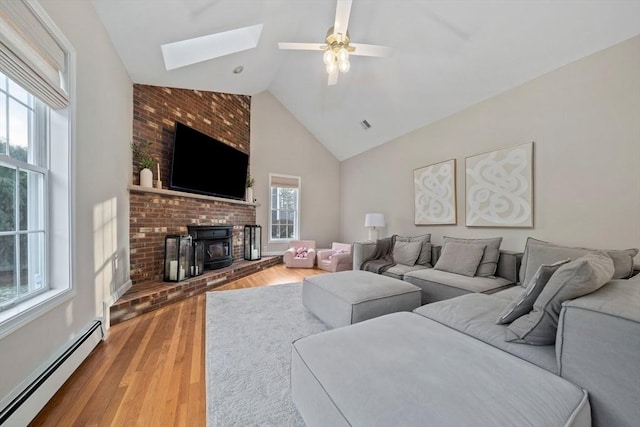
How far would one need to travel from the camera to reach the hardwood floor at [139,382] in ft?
4.48

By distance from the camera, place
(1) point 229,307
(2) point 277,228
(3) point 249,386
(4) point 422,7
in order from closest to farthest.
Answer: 1. (3) point 249,386
2. (4) point 422,7
3. (1) point 229,307
4. (2) point 277,228

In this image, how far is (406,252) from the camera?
3.87 meters

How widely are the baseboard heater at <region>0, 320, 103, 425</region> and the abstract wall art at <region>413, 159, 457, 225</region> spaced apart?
4371 mm

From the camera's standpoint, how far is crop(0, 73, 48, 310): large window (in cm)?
138

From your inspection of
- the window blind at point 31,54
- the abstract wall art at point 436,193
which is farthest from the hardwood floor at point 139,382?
the abstract wall art at point 436,193

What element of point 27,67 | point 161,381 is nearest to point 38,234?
point 27,67

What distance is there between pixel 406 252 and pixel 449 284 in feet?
4.02

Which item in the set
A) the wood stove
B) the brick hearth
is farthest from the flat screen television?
the brick hearth

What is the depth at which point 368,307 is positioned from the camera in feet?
7.06

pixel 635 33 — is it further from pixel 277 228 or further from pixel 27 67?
pixel 277 228

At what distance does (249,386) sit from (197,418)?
1.05 feet

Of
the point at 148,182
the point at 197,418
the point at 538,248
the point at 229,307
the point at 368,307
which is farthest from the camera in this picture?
the point at 148,182

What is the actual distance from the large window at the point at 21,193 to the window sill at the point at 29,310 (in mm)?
57

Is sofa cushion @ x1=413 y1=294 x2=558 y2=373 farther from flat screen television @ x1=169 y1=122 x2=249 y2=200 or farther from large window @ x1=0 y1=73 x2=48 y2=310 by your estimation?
flat screen television @ x1=169 y1=122 x2=249 y2=200
